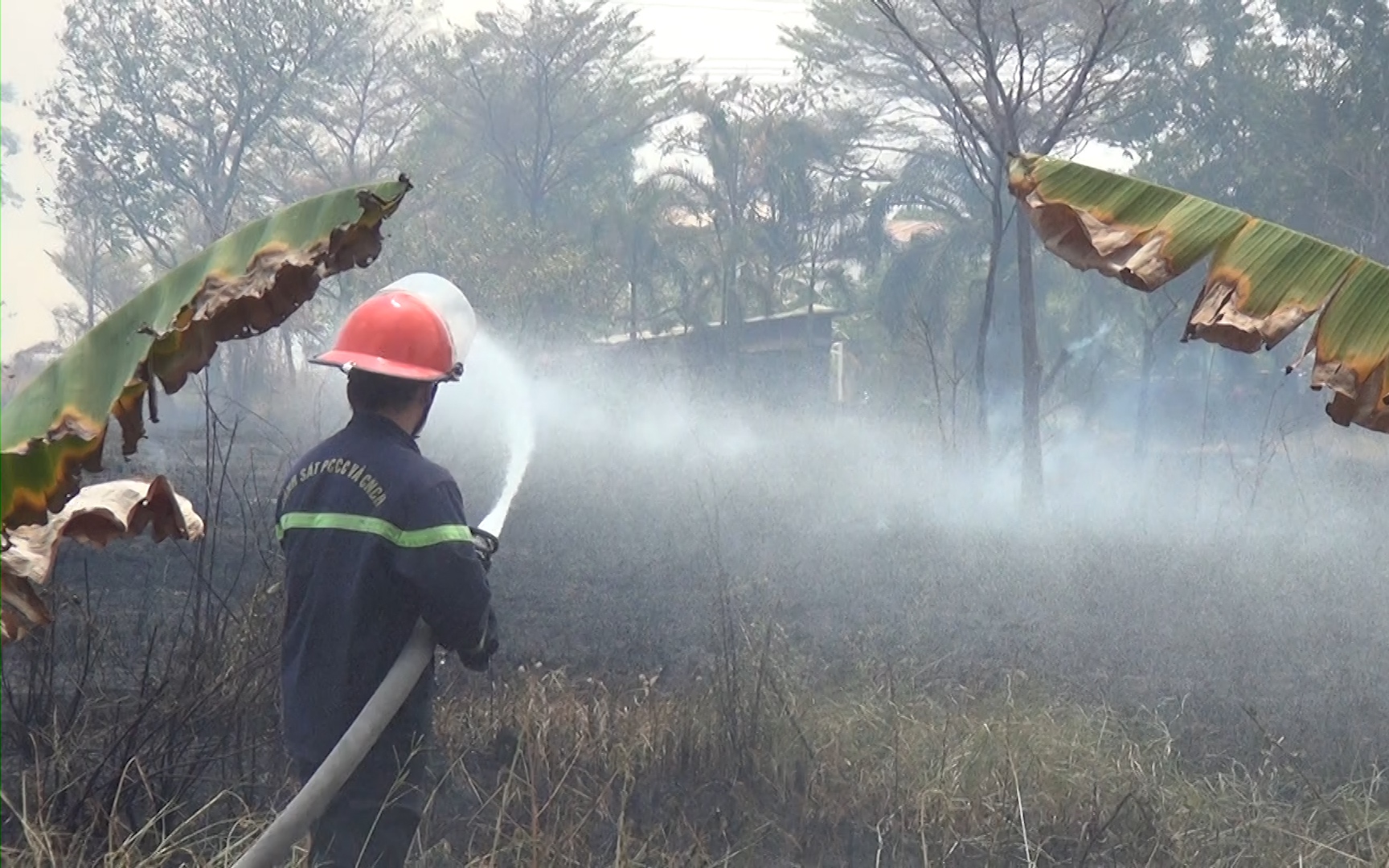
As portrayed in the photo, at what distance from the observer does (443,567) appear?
126 inches

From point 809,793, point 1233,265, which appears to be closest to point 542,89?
point 809,793

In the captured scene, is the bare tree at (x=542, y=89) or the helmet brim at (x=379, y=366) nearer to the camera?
the helmet brim at (x=379, y=366)

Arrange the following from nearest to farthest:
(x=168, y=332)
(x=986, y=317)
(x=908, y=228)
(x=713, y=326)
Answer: (x=168, y=332), (x=986, y=317), (x=713, y=326), (x=908, y=228)

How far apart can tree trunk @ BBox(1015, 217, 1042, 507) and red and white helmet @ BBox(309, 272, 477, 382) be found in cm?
1015

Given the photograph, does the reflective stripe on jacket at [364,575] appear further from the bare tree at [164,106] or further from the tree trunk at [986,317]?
the bare tree at [164,106]

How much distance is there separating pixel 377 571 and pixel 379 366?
456mm

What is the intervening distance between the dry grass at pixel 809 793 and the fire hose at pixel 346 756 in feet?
2.83

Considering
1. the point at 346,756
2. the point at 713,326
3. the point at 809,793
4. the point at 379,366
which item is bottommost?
the point at 809,793

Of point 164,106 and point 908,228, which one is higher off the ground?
point 164,106

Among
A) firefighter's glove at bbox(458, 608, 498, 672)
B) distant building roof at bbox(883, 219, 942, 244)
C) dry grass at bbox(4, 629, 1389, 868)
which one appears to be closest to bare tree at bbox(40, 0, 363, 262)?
distant building roof at bbox(883, 219, 942, 244)

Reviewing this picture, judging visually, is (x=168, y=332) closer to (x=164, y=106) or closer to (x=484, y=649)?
(x=484, y=649)

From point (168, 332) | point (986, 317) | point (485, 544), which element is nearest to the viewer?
point (168, 332)

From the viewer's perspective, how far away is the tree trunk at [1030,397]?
13.2 meters

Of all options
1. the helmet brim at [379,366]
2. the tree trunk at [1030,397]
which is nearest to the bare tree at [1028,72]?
the tree trunk at [1030,397]
